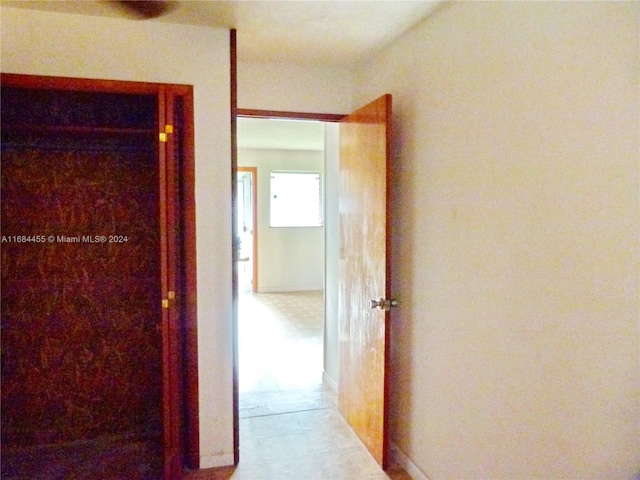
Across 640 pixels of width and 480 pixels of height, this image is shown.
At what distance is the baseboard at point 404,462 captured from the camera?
2.43 metres

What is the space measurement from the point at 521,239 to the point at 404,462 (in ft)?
5.05

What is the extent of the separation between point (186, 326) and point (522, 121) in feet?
6.20

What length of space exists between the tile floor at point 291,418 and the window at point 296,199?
9.21ft

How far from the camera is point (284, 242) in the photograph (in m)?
7.91

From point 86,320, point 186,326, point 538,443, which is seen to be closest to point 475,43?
point 538,443

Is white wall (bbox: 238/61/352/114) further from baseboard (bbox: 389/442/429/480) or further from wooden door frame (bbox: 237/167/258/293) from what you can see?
wooden door frame (bbox: 237/167/258/293)

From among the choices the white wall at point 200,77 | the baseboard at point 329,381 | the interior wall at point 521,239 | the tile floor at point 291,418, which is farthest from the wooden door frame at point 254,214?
the interior wall at point 521,239

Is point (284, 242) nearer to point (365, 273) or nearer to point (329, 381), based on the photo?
point (329, 381)

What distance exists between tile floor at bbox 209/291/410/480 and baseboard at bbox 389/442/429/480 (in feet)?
0.13

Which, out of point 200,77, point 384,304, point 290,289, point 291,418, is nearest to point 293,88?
point 200,77

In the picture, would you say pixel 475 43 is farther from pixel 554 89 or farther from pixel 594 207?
pixel 594 207

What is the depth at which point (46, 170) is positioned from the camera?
2658 millimetres

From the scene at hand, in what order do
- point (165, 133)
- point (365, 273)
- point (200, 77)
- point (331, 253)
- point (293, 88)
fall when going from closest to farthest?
point (165, 133)
point (200, 77)
point (365, 273)
point (293, 88)
point (331, 253)

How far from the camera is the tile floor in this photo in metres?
2.56
